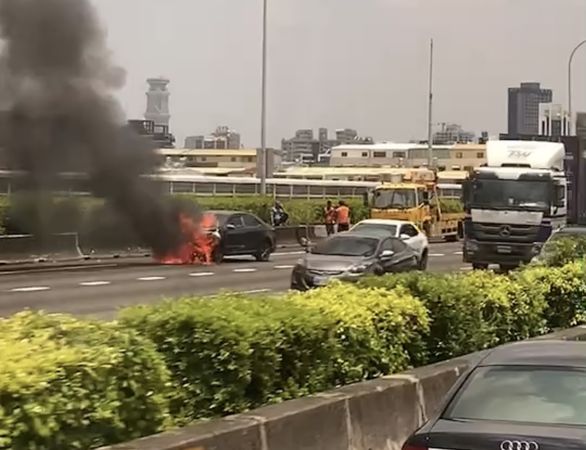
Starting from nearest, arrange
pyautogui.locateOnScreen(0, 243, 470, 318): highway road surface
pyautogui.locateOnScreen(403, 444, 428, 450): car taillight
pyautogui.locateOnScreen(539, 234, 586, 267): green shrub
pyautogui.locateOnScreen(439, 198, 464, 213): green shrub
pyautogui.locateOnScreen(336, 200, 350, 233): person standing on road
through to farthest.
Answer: pyautogui.locateOnScreen(403, 444, 428, 450): car taillight < pyautogui.locateOnScreen(539, 234, 586, 267): green shrub < pyautogui.locateOnScreen(0, 243, 470, 318): highway road surface < pyautogui.locateOnScreen(336, 200, 350, 233): person standing on road < pyautogui.locateOnScreen(439, 198, 464, 213): green shrub

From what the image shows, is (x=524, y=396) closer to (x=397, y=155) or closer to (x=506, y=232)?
(x=506, y=232)

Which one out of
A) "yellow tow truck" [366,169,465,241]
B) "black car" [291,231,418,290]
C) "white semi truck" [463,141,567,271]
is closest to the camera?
"black car" [291,231,418,290]

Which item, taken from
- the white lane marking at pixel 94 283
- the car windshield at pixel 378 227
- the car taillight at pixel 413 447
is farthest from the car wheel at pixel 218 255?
the car taillight at pixel 413 447

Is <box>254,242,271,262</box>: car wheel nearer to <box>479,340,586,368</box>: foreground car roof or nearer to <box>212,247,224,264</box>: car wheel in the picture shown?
<box>212,247,224,264</box>: car wheel

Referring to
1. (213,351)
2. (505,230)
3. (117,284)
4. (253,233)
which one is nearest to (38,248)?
(117,284)

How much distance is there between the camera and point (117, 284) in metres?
26.6

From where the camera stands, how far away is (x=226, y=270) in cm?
3209

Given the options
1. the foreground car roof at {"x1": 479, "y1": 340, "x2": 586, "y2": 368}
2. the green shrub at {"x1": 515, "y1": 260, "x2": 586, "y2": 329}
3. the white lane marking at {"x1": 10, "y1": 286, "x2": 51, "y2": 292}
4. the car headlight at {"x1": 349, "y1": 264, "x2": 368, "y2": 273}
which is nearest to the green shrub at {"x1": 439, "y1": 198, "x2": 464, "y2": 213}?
the car headlight at {"x1": 349, "y1": 264, "x2": 368, "y2": 273}

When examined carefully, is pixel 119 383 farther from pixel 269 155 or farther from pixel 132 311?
pixel 269 155

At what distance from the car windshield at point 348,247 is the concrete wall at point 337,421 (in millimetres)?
15101

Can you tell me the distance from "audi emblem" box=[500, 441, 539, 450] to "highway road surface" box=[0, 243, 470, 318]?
15111mm

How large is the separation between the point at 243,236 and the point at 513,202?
897cm

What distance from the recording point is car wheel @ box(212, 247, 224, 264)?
32.4m

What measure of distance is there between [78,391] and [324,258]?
18896mm
